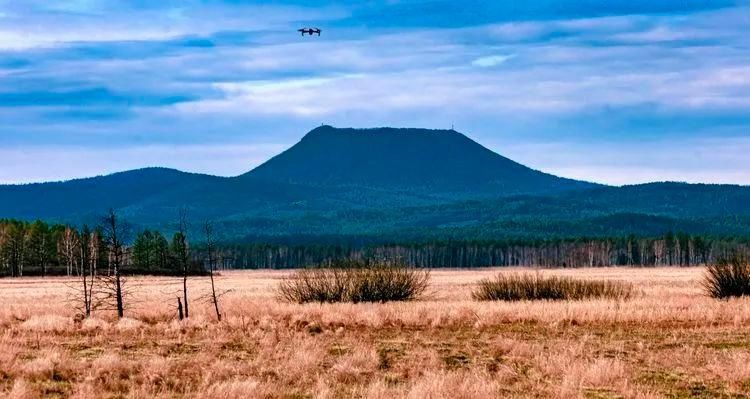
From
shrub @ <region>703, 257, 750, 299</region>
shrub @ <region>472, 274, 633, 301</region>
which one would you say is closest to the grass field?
shrub @ <region>703, 257, 750, 299</region>

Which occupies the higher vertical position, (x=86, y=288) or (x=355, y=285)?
(x=355, y=285)

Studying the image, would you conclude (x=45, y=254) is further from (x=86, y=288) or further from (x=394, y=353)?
(x=394, y=353)

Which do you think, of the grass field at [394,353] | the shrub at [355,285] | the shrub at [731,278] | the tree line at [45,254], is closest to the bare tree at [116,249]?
the grass field at [394,353]

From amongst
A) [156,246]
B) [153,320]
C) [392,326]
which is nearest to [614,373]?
[392,326]

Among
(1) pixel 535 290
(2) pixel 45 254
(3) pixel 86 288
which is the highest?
(2) pixel 45 254

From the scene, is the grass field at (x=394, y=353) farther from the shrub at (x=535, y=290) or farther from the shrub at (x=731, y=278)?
the shrub at (x=535, y=290)

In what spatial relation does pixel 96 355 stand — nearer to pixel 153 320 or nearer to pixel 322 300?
pixel 153 320

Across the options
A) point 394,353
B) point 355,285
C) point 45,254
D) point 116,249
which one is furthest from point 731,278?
point 45,254

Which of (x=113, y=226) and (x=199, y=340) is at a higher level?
(x=113, y=226)
